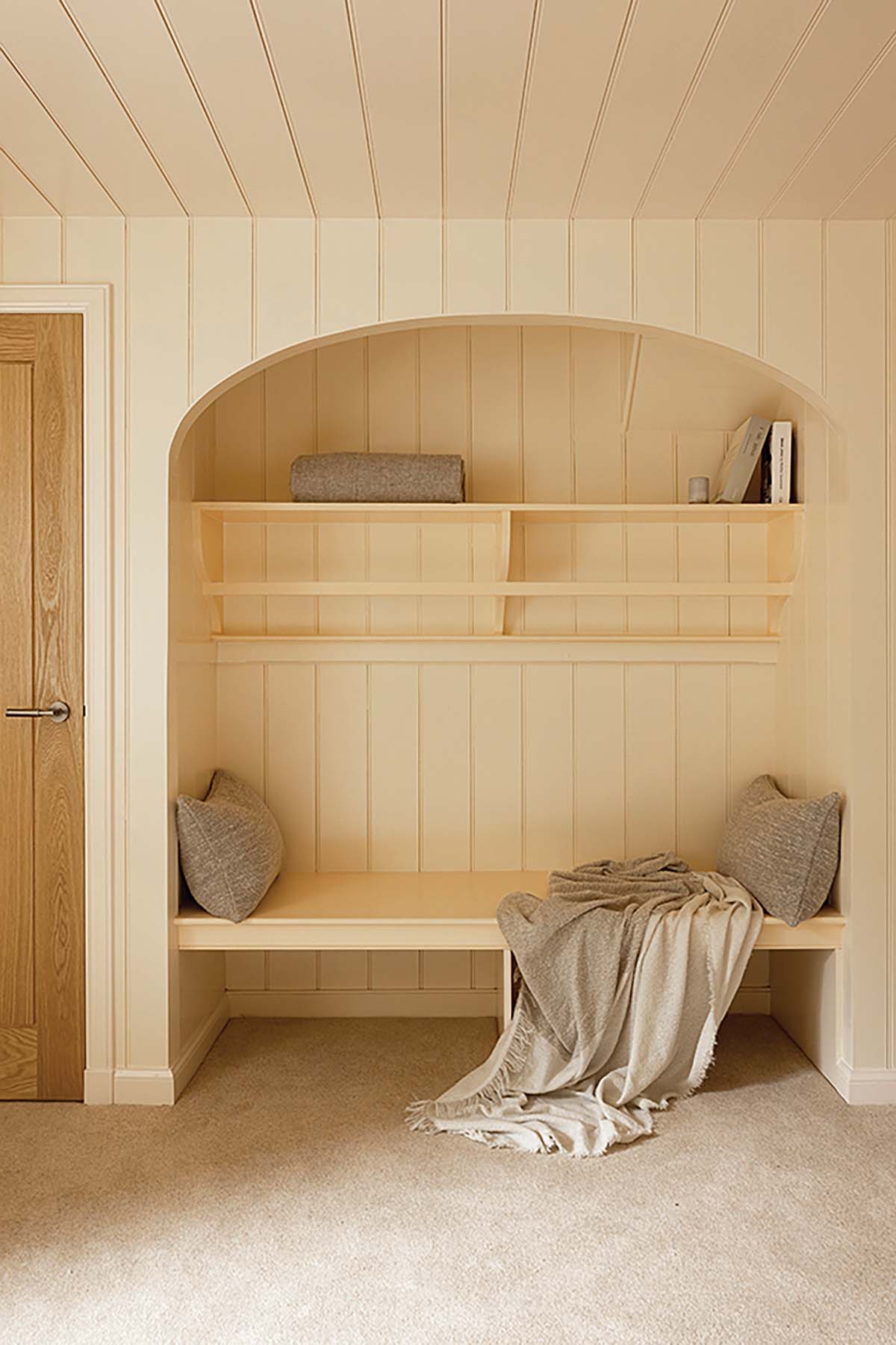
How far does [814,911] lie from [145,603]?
1.99 m

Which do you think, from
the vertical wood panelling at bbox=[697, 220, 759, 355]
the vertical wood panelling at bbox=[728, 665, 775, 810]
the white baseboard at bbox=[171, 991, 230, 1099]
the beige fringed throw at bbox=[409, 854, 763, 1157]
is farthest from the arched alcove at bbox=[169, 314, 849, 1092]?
the beige fringed throw at bbox=[409, 854, 763, 1157]

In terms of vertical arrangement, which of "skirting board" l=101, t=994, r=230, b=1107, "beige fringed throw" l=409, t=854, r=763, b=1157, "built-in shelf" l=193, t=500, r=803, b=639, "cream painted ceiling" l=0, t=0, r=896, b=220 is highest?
"cream painted ceiling" l=0, t=0, r=896, b=220

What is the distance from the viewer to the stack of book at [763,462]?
11.2 ft

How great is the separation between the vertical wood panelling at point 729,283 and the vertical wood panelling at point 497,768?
1.26m

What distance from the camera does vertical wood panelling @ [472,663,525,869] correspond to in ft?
12.3

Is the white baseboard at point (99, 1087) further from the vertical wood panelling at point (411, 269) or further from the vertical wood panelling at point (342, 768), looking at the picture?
the vertical wood panelling at point (411, 269)

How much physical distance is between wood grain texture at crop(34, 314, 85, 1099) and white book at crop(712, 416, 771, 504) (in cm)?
194

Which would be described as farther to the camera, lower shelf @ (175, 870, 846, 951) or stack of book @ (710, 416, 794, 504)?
stack of book @ (710, 416, 794, 504)

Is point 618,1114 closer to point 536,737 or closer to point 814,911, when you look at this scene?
point 814,911

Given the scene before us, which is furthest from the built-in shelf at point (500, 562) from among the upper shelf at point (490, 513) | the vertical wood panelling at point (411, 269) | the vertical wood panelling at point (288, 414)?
the vertical wood panelling at point (411, 269)

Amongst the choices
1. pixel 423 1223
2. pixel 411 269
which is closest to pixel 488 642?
pixel 411 269

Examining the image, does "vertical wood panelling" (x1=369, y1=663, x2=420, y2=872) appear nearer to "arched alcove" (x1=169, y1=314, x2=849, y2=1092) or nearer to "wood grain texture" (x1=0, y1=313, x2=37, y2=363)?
"arched alcove" (x1=169, y1=314, x2=849, y2=1092)

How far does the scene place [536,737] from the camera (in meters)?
3.74

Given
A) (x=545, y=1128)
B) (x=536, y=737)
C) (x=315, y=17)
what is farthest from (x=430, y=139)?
(x=545, y=1128)
